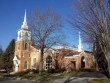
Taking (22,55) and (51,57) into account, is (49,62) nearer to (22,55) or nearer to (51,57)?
Result: (51,57)

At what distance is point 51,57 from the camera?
160 ft

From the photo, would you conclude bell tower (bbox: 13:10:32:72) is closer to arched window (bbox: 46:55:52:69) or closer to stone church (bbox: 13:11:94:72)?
stone church (bbox: 13:11:94:72)

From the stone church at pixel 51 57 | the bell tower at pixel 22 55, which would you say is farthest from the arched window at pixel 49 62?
the bell tower at pixel 22 55

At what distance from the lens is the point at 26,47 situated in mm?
54406

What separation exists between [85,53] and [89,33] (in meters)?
25.4

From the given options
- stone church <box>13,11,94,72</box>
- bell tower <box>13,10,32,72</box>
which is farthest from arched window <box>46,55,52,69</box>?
bell tower <box>13,10,32,72</box>

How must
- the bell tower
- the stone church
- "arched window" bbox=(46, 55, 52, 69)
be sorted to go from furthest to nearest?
the bell tower → "arched window" bbox=(46, 55, 52, 69) → the stone church

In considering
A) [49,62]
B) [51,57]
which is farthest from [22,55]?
[51,57]

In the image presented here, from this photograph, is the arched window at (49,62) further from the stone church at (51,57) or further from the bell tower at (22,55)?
the bell tower at (22,55)

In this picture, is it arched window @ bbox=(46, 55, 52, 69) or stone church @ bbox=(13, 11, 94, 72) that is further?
arched window @ bbox=(46, 55, 52, 69)

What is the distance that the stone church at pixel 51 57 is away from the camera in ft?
158

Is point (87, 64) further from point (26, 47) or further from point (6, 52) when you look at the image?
point (6, 52)

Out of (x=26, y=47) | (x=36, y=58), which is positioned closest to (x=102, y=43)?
(x=36, y=58)

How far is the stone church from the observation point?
158 feet
